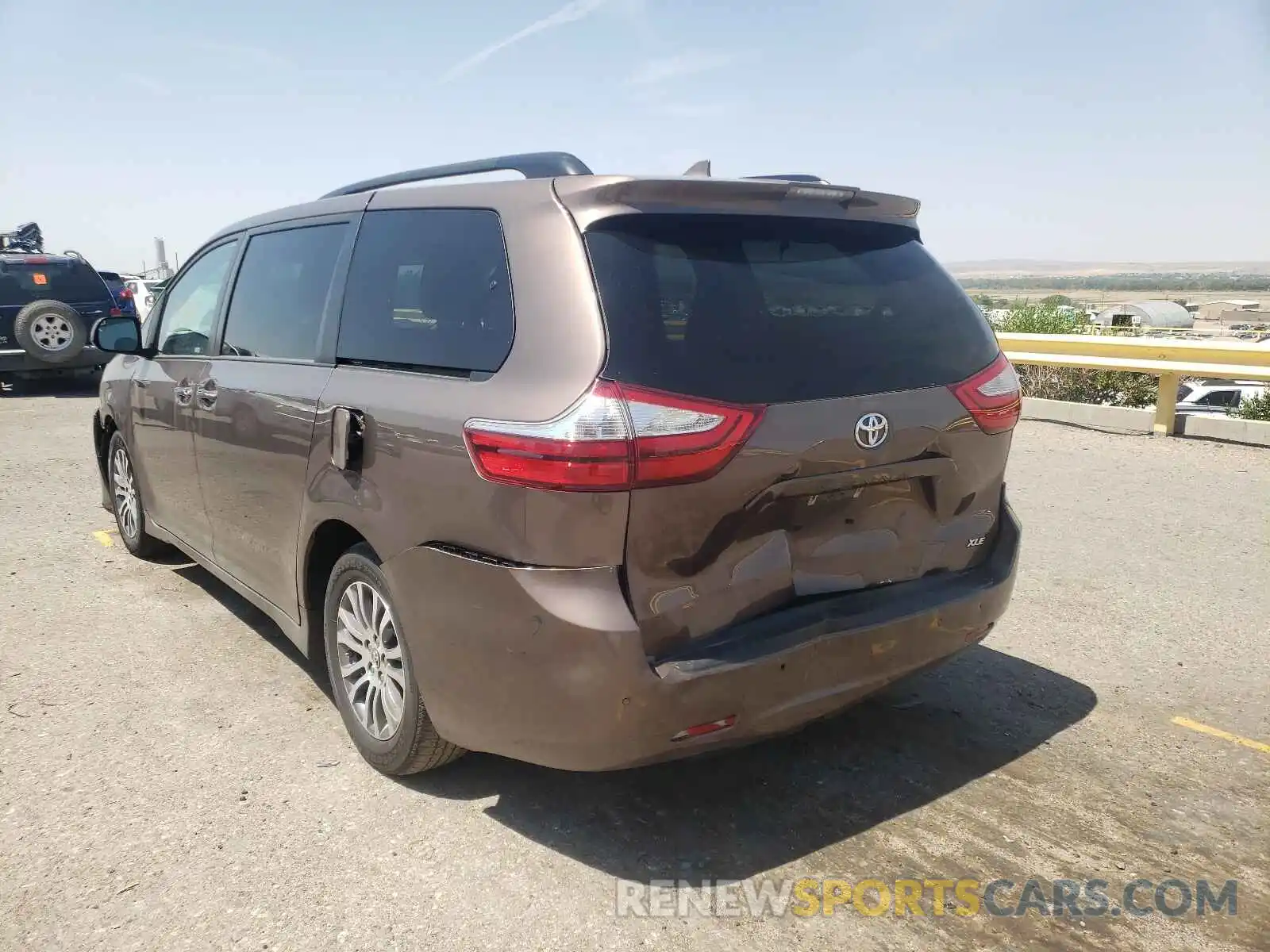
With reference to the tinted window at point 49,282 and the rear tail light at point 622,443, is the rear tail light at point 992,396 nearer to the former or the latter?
the rear tail light at point 622,443

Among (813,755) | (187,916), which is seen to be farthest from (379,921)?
(813,755)

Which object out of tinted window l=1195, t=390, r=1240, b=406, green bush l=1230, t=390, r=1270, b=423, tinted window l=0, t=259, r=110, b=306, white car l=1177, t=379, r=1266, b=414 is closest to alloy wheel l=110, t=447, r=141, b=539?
tinted window l=0, t=259, r=110, b=306

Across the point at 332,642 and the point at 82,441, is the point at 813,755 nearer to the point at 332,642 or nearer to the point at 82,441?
the point at 332,642

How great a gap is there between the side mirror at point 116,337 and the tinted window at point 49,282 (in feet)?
33.2

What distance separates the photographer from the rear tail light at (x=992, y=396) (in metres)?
3.09

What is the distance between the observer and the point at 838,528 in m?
2.81

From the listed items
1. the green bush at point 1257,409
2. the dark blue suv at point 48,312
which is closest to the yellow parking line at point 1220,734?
the green bush at point 1257,409

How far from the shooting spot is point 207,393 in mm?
4242

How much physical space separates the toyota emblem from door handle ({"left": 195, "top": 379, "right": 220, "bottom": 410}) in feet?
9.05

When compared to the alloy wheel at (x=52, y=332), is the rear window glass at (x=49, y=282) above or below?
above

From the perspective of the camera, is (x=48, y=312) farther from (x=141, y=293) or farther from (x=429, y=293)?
(x=141, y=293)

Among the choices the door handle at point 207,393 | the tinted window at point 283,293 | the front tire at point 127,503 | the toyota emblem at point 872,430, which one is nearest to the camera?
the toyota emblem at point 872,430

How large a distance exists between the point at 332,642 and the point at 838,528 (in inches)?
72.8

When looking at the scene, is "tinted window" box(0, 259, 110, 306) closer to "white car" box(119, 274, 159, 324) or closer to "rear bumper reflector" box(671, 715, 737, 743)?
"white car" box(119, 274, 159, 324)
